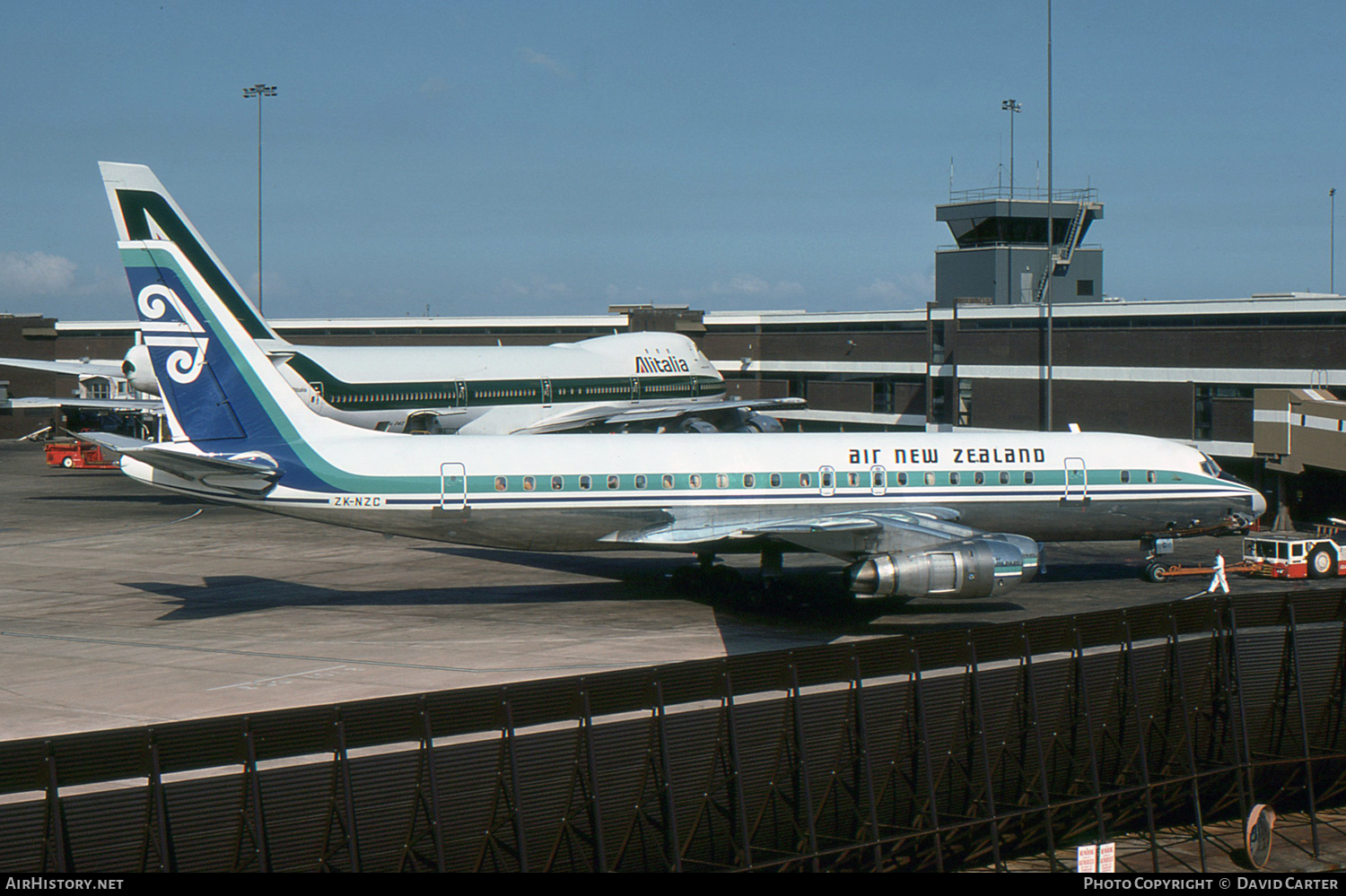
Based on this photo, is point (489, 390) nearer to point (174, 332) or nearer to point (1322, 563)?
point (174, 332)

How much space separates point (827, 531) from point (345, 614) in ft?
46.0

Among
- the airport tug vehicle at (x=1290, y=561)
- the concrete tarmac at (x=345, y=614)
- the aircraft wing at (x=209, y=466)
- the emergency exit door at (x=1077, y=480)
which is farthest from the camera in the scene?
the airport tug vehicle at (x=1290, y=561)

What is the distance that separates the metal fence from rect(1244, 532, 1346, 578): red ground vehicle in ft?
53.5

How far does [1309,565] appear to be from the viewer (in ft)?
125

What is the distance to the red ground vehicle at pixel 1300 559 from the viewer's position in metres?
38.0

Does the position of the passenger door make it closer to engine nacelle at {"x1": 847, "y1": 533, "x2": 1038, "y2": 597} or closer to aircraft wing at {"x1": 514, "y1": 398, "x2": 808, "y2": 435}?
engine nacelle at {"x1": 847, "y1": 533, "x2": 1038, "y2": 597}

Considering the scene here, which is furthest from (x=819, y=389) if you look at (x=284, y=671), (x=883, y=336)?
(x=284, y=671)

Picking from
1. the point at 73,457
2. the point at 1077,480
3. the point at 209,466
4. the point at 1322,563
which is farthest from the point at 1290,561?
the point at 73,457

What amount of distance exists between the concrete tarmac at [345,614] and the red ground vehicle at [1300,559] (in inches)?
37.2

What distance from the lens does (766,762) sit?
58.0 feet

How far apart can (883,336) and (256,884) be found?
6537 centimetres

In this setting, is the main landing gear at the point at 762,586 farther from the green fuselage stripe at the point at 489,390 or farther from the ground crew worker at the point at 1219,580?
the green fuselage stripe at the point at 489,390

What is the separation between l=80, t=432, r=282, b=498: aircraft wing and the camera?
92.6 ft

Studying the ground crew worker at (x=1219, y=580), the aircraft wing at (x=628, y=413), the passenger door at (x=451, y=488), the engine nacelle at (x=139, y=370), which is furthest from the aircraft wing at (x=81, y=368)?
the ground crew worker at (x=1219, y=580)
